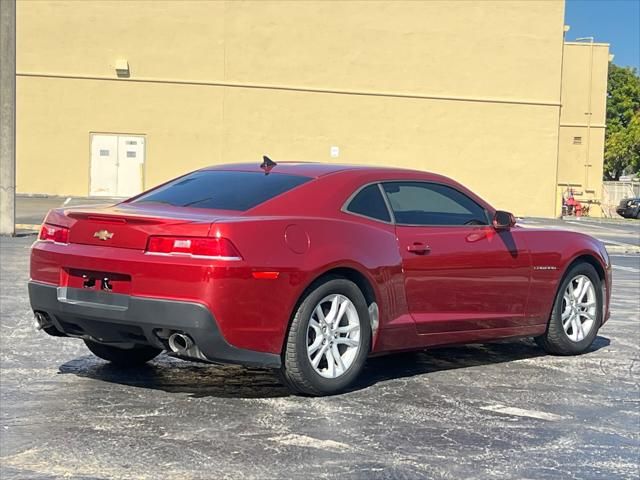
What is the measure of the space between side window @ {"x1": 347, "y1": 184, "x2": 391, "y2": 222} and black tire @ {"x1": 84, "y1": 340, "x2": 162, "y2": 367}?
179 cm

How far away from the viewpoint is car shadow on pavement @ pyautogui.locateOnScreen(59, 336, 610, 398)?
5788 mm

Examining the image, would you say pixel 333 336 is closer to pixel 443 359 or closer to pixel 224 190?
pixel 224 190

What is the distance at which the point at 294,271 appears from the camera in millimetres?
5309

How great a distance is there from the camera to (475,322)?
21.4 ft

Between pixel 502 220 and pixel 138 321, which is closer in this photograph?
pixel 138 321

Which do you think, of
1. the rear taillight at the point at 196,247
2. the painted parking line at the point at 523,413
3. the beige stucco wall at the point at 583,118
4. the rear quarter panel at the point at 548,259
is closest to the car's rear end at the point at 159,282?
the rear taillight at the point at 196,247

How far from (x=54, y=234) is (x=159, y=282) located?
A: 1029 mm

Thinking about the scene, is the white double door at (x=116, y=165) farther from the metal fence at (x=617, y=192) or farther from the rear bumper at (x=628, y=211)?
the metal fence at (x=617, y=192)

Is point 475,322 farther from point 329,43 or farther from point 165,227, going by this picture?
point 329,43

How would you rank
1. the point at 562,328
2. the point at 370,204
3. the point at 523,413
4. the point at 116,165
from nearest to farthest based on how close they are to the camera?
the point at 523,413
the point at 370,204
the point at 562,328
the point at 116,165

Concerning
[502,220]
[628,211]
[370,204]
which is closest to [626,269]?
[502,220]

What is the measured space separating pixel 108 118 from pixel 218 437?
30920 mm

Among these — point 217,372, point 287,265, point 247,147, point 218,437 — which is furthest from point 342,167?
point 247,147

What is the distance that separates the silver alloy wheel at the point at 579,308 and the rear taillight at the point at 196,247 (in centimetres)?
340
